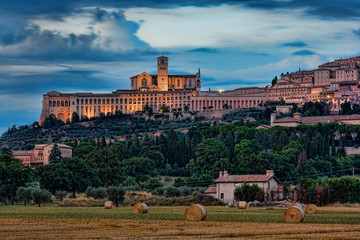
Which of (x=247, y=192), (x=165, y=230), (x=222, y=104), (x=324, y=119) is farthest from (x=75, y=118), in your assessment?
(x=165, y=230)

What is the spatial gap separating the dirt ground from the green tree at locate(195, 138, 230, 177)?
191 feet

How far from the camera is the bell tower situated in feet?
629

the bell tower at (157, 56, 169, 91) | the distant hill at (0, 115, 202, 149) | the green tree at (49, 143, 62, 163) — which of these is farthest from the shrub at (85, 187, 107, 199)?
the bell tower at (157, 56, 169, 91)

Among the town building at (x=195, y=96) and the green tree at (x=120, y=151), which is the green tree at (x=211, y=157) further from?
the town building at (x=195, y=96)

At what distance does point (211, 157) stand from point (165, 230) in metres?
67.9

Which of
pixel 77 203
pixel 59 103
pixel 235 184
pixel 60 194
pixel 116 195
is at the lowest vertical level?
pixel 77 203

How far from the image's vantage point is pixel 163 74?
195 meters

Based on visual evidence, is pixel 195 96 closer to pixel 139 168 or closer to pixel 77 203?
pixel 139 168

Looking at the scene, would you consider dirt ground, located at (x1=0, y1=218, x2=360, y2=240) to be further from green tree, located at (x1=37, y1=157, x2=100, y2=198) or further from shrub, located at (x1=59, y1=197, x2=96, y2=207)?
green tree, located at (x1=37, y1=157, x2=100, y2=198)

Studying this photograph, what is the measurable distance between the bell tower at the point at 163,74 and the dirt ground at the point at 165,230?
157m

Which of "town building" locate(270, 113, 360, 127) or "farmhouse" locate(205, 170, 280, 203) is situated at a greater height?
"town building" locate(270, 113, 360, 127)

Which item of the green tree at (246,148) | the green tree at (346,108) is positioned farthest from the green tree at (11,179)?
the green tree at (346,108)

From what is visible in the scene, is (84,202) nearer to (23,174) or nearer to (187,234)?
(23,174)

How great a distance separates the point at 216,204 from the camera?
2329 inches
